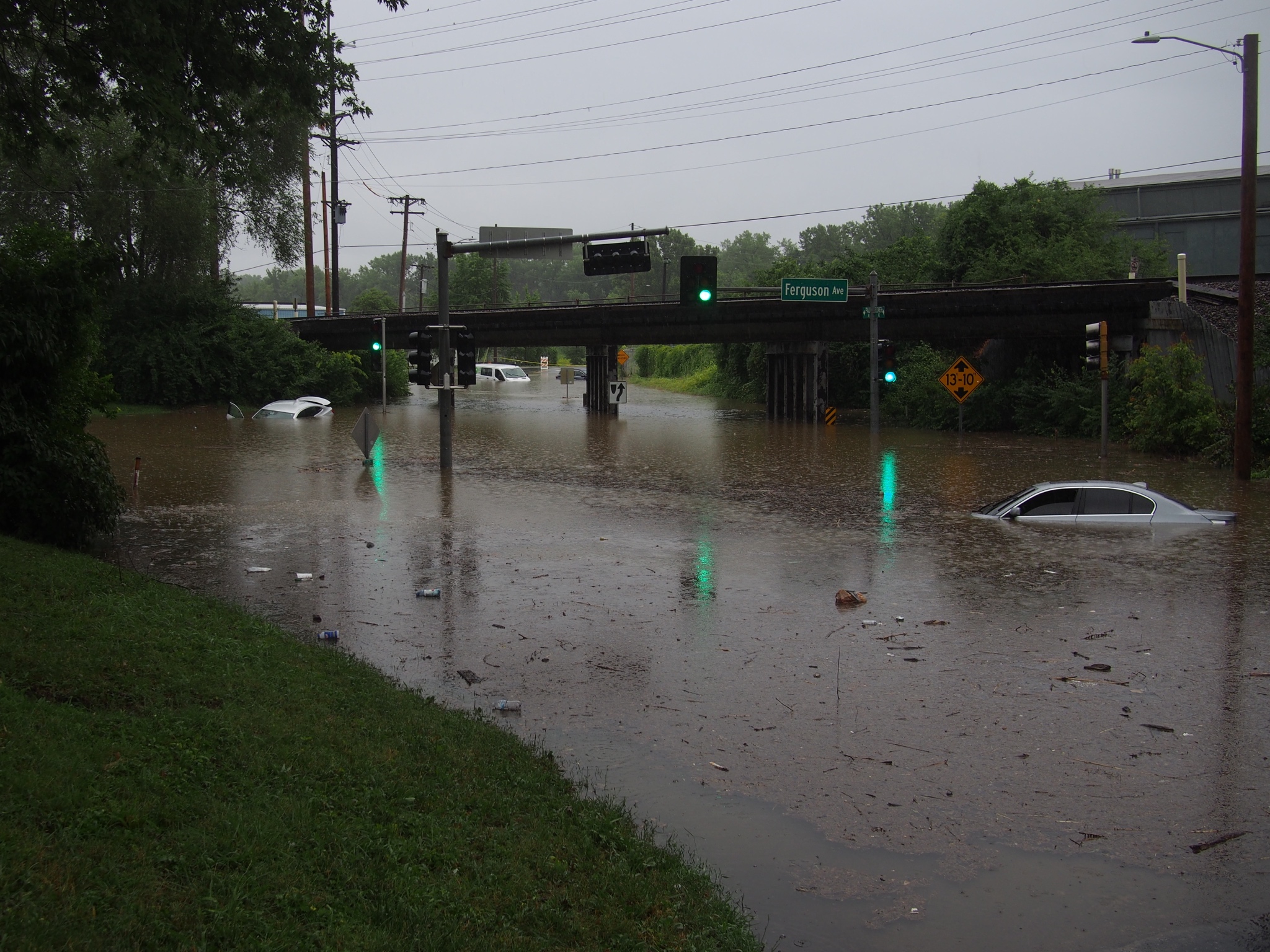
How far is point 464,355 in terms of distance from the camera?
23656mm

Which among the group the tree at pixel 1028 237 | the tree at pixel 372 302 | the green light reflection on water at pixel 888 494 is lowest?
the green light reflection on water at pixel 888 494

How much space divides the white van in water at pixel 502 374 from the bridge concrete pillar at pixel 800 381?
1877 inches

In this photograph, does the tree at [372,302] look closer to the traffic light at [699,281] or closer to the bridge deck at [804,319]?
the bridge deck at [804,319]

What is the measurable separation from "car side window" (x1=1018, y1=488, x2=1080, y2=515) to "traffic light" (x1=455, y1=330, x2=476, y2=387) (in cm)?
1220

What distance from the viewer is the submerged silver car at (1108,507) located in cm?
1587

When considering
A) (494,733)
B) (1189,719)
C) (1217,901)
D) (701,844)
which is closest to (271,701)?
(494,733)

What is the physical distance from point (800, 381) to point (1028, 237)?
1283cm

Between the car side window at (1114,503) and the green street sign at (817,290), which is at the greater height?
the green street sign at (817,290)

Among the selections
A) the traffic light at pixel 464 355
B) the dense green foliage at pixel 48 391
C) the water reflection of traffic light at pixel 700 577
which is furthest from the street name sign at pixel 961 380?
the dense green foliage at pixel 48 391

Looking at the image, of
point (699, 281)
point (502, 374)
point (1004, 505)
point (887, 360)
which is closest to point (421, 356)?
point (699, 281)

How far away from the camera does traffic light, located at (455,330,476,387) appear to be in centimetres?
2359

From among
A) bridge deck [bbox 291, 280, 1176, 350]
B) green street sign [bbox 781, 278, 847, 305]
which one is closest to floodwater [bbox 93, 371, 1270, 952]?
green street sign [bbox 781, 278, 847, 305]

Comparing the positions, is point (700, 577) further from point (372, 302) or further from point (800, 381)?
point (372, 302)

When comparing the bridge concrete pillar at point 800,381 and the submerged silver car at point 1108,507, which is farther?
the bridge concrete pillar at point 800,381
